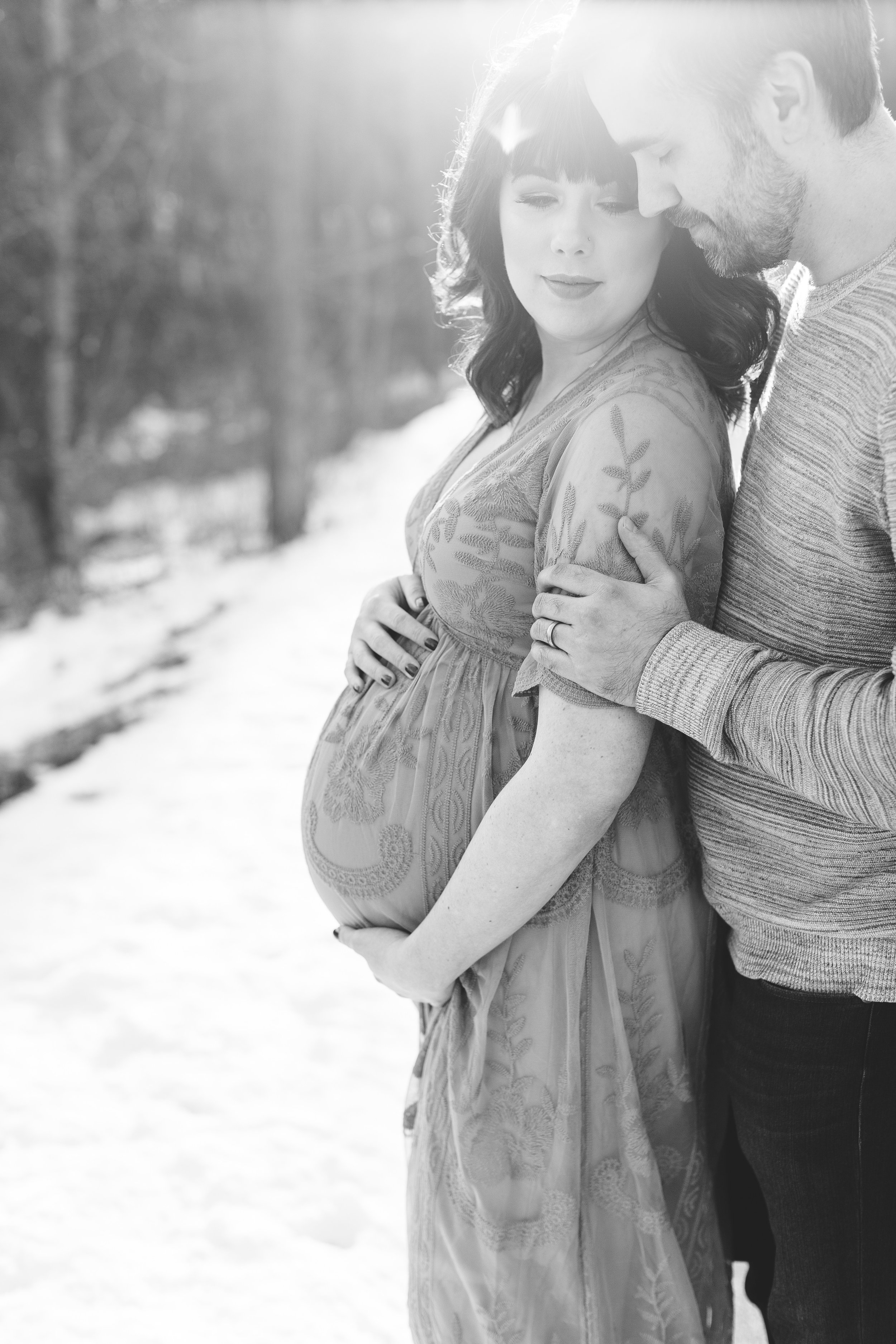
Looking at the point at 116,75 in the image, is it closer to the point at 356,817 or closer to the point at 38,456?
the point at 38,456

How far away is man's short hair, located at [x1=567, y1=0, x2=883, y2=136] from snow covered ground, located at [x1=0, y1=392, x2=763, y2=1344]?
180 centimetres

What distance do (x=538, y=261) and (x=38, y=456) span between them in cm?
812

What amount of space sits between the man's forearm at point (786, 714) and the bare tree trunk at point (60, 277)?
21.2 feet

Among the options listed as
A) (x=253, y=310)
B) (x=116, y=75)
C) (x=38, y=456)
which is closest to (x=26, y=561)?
(x=38, y=456)

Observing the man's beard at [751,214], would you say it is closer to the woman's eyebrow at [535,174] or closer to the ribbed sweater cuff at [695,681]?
the woman's eyebrow at [535,174]

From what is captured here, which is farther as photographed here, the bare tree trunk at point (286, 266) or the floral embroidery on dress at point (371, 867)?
the bare tree trunk at point (286, 266)

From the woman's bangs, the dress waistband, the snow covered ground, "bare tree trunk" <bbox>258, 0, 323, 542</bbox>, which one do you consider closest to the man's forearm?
the dress waistband

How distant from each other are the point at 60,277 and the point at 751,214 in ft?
22.0

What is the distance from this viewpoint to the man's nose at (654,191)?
1.11 meters

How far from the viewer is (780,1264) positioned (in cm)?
127

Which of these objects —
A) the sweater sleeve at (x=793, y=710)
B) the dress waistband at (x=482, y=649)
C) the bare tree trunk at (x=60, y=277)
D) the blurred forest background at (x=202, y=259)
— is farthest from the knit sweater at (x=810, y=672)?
the bare tree trunk at (x=60, y=277)

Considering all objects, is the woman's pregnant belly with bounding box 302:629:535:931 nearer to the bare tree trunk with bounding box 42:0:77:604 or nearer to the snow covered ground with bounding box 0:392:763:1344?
the snow covered ground with bounding box 0:392:763:1344

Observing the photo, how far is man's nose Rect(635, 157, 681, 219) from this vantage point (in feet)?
3.65

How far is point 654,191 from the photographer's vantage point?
1.12 m
